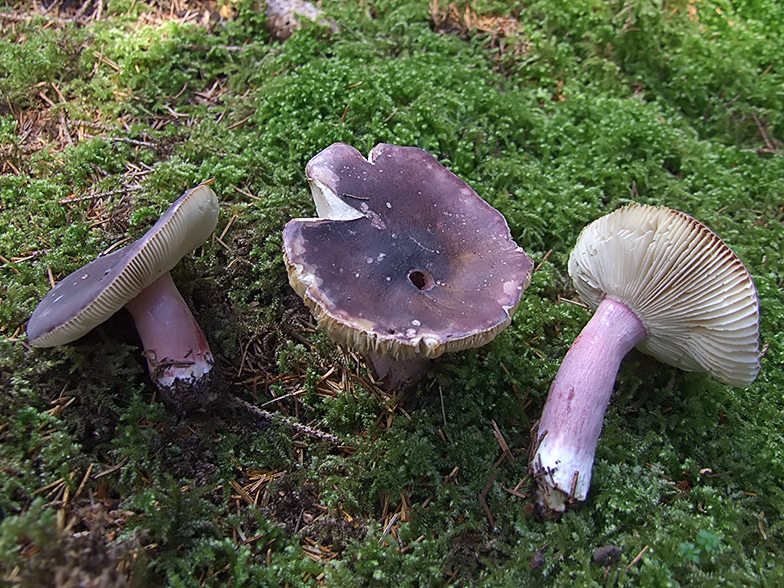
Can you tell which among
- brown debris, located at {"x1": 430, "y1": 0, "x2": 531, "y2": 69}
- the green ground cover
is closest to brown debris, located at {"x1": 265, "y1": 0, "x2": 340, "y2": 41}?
the green ground cover

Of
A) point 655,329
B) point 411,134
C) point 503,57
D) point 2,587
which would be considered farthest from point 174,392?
point 503,57

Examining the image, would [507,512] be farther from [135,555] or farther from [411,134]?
[411,134]

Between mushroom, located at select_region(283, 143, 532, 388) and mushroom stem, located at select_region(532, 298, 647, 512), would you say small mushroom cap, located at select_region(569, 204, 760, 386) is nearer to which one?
mushroom stem, located at select_region(532, 298, 647, 512)

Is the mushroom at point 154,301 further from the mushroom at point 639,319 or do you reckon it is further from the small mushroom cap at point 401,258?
the mushroom at point 639,319

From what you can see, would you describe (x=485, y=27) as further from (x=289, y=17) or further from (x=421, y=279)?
(x=421, y=279)

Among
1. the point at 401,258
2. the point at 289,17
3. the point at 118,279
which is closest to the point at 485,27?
the point at 289,17

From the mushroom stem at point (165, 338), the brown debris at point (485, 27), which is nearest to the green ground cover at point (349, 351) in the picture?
the brown debris at point (485, 27)
